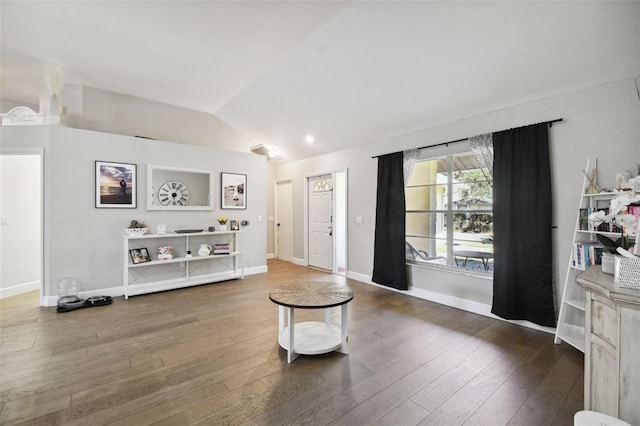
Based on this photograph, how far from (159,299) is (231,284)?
116cm

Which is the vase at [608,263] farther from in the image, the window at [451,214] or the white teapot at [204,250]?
the white teapot at [204,250]

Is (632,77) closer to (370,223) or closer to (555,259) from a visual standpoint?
(555,259)

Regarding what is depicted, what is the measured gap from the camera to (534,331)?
119 inches

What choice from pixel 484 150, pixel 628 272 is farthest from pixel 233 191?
pixel 628 272

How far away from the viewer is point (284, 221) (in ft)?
23.9

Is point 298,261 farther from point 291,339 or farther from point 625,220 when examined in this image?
point 625,220

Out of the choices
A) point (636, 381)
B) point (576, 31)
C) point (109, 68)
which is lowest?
point (636, 381)

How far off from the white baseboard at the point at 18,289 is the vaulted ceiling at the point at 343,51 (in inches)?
123

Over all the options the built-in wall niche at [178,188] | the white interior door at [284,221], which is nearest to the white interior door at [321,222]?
the white interior door at [284,221]

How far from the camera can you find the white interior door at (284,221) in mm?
7051

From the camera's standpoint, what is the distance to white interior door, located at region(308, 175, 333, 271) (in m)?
5.94

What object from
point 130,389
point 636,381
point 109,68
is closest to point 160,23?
point 109,68

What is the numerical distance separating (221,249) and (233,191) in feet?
3.91

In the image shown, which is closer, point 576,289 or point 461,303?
point 576,289
